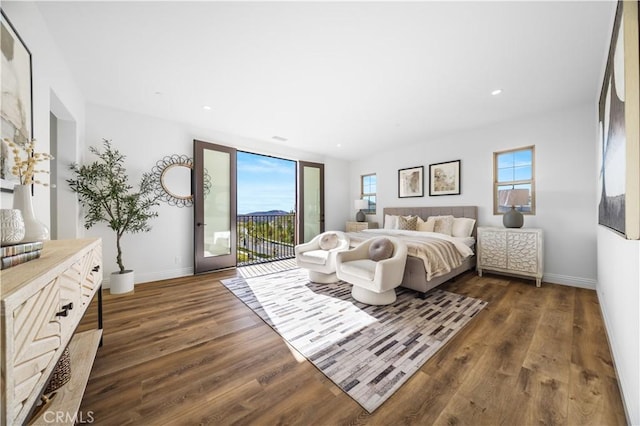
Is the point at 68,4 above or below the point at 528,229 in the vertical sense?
above

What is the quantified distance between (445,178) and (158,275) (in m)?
5.55

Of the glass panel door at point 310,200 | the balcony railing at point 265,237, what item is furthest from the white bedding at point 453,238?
the balcony railing at point 265,237

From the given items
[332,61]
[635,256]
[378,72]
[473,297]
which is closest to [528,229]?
[473,297]

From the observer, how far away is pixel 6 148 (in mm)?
1287

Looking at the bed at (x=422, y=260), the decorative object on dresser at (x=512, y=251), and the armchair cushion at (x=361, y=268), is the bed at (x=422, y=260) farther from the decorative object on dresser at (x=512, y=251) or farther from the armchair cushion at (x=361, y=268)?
the armchair cushion at (x=361, y=268)

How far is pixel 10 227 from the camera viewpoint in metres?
0.92

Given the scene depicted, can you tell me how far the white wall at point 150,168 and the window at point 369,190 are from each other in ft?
12.1

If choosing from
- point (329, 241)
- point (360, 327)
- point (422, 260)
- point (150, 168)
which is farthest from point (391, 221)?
point (150, 168)

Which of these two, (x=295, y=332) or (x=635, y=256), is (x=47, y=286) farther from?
(x=635, y=256)

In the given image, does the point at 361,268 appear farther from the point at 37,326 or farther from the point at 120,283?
the point at 120,283

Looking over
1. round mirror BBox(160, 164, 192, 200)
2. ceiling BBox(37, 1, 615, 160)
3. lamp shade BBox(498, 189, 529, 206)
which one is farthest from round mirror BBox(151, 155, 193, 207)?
lamp shade BBox(498, 189, 529, 206)

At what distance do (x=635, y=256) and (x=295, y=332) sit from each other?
2287mm

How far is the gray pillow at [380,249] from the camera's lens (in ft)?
9.50

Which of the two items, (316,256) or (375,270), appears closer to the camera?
(375,270)
